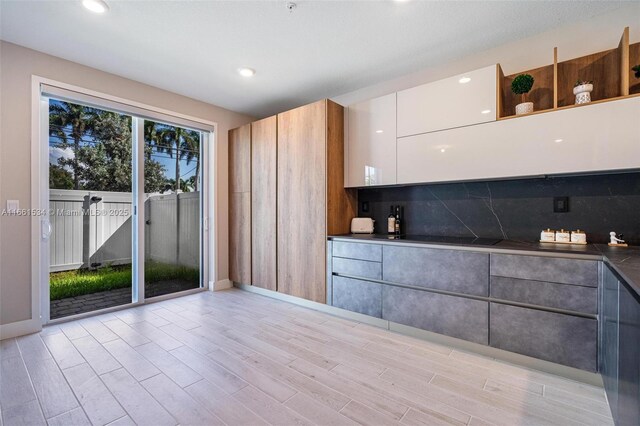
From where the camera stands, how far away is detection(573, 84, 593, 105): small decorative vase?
2.00 meters

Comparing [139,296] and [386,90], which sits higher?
[386,90]

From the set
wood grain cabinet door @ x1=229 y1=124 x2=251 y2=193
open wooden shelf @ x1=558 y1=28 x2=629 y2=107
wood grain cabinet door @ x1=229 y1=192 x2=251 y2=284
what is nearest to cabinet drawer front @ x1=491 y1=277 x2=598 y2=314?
open wooden shelf @ x1=558 y1=28 x2=629 y2=107

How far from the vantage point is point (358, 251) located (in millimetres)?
2789

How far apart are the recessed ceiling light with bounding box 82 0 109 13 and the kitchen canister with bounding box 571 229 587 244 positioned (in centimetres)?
386

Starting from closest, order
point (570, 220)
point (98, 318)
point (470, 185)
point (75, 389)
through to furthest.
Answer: point (75, 389), point (570, 220), point (470, 185), point (98, 318)

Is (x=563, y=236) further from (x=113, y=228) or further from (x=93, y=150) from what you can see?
(x=93, y=150)

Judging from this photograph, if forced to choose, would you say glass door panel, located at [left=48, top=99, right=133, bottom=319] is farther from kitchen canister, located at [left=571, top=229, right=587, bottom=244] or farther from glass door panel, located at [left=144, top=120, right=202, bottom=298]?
kitchen canister, located at [left=571, top=229, right=587, bottom=244]

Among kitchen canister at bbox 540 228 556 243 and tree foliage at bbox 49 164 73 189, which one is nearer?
kitchen canister at bbox 540 228 556 243

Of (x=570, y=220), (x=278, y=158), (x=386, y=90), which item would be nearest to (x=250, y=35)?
(x=278, y=158)

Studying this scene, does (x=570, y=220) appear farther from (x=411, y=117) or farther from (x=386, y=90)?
(x=386, y=90)

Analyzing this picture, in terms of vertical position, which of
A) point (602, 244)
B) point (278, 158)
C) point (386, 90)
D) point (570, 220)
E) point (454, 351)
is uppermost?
point (386, 90)

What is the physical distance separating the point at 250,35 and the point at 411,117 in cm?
162

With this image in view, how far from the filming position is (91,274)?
3133mm

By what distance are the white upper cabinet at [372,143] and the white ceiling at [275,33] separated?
41 cm
